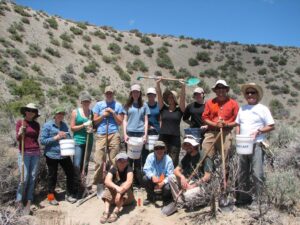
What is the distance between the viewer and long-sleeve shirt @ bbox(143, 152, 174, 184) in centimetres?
596

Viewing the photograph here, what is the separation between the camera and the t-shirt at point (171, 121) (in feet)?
20.2

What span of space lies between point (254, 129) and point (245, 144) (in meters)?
0.24

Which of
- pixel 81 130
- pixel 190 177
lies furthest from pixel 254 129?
pixel 81 130

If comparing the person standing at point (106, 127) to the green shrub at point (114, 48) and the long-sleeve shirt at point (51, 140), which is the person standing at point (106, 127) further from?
the green shrub at point (114, 48)

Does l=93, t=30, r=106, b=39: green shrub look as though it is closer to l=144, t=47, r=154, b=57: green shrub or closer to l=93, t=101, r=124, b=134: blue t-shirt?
l=144, t=47, r=154, b=57: green shrub

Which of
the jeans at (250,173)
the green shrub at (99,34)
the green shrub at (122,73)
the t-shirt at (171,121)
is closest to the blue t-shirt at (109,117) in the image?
the t-shirt at (171,121)

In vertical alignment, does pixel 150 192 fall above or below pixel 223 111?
below

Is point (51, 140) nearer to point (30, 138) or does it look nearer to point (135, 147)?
point (30, 138)

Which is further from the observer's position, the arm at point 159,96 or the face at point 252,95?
the arm at point 159,96

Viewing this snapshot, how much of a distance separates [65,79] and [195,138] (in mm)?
19476

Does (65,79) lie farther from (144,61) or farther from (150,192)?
(150,192)

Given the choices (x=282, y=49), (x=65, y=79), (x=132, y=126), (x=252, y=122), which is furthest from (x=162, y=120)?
(x=282, y=49)

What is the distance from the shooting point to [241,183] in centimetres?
535

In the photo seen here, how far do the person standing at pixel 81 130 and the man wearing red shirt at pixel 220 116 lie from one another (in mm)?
1987
